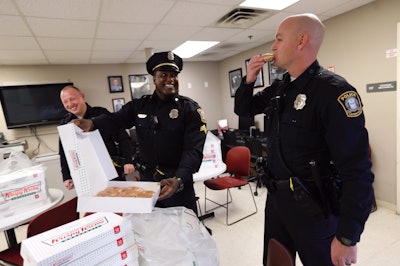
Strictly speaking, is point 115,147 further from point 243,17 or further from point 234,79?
point 234,79

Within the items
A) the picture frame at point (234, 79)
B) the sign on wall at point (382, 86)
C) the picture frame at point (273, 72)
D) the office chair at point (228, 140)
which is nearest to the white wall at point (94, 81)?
the picture frame at point (234, 79)

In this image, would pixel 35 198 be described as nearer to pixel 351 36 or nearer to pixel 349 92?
pixel 349 92

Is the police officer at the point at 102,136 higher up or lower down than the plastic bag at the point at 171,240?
higher up

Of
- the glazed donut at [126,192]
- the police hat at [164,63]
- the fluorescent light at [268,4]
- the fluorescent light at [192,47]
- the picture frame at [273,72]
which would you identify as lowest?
the glazed donut at [126,192]

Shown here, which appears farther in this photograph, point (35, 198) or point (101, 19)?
point (101, 19)

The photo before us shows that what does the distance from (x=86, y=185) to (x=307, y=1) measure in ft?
9.29

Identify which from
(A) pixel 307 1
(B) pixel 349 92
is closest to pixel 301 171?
(B) pixel 349 92

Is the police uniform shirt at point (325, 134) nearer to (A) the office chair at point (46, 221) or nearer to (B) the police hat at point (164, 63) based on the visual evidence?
(B) the police hat at point (164, 63)

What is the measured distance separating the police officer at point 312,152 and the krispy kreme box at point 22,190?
66.0 inches

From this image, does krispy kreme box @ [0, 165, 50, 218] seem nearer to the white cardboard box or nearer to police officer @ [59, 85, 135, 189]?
police officer @ [59, 85, 135, 189]

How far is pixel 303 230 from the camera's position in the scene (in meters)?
1.16

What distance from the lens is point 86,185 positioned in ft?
3.71

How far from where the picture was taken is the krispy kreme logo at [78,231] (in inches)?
32.7

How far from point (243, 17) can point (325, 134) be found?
2458mm
